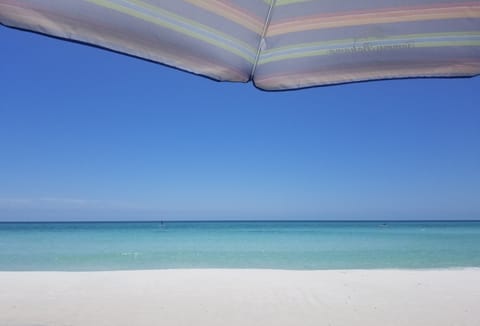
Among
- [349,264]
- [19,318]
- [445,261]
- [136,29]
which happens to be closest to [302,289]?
[19,318]

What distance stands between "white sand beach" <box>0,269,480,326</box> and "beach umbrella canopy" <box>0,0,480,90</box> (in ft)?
10.3

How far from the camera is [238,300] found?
195 inches

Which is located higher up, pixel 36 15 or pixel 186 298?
pixel 36 15

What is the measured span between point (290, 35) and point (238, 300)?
13.6 ft

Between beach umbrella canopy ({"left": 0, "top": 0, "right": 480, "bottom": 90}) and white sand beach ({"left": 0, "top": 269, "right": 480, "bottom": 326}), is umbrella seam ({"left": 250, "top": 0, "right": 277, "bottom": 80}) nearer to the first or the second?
beach umbrella canopy ({"left": 0, "top": 0, "right": 480, "bottom": 90})

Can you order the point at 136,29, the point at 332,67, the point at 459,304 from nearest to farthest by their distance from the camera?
the point at 136,29 < the point at 332,67 < the point at 459,304

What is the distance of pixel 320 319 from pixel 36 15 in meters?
3.92

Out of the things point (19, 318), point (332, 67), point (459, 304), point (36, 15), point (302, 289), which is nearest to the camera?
point (36, 15)

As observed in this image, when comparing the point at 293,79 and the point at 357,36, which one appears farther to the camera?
the point at 293,79

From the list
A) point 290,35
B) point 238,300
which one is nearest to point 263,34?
point 290,35

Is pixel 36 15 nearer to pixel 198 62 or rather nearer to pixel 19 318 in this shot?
pixel 198 62

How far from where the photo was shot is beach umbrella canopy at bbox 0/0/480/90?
1279mm

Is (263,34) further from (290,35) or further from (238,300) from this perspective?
(238,300)

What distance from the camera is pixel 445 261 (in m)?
12.1
